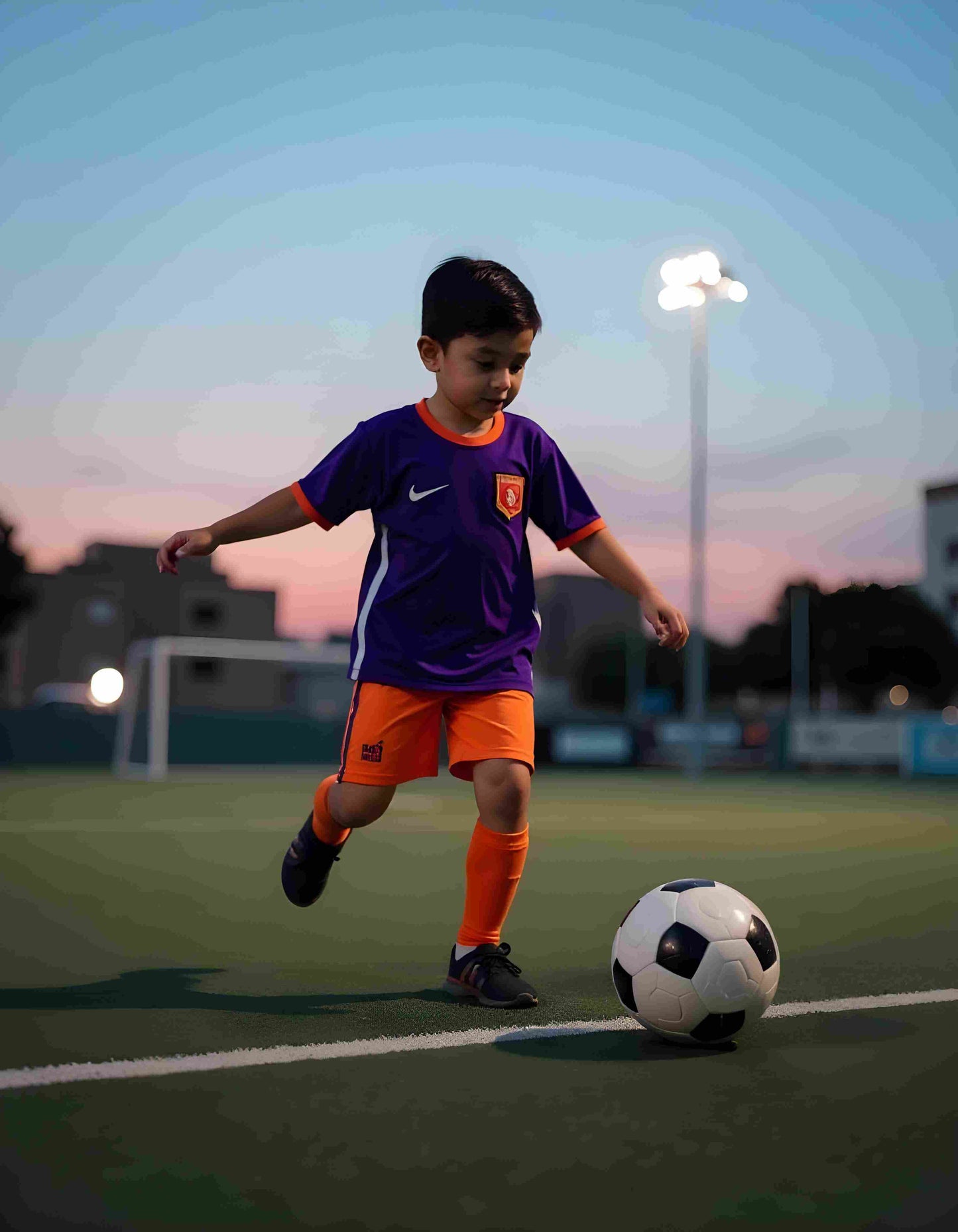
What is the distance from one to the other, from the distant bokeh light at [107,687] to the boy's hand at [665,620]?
25.7 m

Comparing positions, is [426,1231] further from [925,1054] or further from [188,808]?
[188,808]

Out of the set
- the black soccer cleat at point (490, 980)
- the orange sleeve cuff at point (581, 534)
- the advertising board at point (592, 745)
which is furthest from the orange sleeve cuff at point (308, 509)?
the advertising board at point (592, 745)

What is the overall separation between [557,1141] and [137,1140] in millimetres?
675

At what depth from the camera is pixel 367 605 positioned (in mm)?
3576

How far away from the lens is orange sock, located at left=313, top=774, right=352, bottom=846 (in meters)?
3.64

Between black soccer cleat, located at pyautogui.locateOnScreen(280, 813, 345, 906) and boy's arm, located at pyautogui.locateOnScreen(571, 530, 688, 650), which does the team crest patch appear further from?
black soccer cleat, located at pyautogui.locateOnScreen(280, 813, 345, 906)

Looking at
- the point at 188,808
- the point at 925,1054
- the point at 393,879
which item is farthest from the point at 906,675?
the point at 925,1054

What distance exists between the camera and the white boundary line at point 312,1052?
244 centimetres

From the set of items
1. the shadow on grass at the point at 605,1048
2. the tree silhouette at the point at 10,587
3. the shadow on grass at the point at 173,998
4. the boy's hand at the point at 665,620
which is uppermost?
the tree silhouette at the point at 10,587

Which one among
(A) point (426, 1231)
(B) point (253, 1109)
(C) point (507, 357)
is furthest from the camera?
(C) point (507, 357)

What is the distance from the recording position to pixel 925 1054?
270 cm

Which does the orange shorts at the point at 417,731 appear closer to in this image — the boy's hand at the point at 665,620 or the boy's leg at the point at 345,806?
the boy's leg at the point at 345,806

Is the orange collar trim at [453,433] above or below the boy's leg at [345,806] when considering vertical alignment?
above

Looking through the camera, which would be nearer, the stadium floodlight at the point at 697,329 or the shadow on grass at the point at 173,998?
the shadow on grass at the point at 173,998
